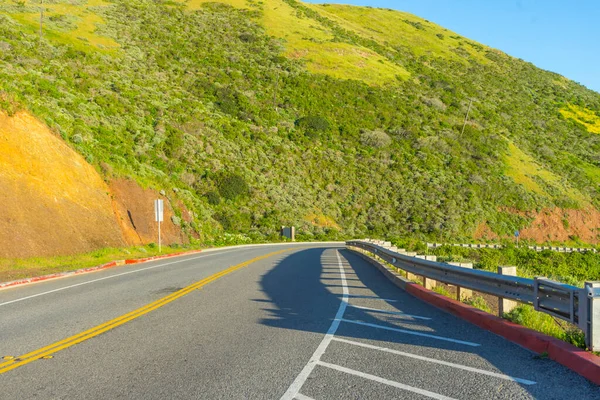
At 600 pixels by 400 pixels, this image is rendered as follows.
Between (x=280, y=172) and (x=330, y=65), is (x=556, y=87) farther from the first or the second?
(x=280, y=172)

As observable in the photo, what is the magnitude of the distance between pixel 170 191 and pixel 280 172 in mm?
18181

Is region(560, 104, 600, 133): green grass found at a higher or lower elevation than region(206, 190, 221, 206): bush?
higher

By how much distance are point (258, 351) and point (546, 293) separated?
3845 millimetres

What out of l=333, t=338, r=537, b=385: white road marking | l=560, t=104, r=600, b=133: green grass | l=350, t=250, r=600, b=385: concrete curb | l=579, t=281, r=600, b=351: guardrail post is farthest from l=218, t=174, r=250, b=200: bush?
l=560, t=104, r=600, b=133: green grass

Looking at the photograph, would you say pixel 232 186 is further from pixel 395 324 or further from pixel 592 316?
pixel 592 316

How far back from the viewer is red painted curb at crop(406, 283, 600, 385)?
16.5ft

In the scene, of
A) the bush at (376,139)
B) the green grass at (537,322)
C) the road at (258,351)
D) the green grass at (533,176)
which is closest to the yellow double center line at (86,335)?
the road at (258,351)

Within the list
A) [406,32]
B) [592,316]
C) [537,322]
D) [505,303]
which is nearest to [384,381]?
[592,316]

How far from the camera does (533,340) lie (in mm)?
6203

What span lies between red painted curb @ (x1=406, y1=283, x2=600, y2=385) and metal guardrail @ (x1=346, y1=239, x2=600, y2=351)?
0.26 m

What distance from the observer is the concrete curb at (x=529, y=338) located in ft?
16.6

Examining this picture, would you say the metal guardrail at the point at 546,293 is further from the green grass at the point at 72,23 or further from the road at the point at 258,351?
the green grass at the point at 72,23

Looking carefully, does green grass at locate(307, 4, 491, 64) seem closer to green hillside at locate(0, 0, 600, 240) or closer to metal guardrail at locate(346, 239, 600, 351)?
green hillside at locate(0, 0, 600, 240)

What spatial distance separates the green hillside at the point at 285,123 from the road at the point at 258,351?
2044cm
